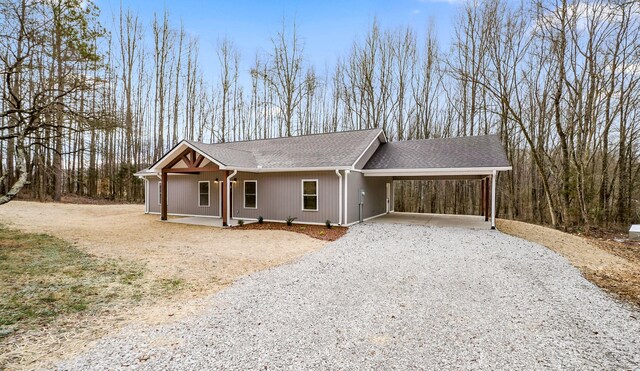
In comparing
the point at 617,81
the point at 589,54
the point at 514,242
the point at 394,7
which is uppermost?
the point at 394,7

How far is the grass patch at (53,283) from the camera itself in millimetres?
3514

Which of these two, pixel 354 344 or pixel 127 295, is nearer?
pixel 354 344

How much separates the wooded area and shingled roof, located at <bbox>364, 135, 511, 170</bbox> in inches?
72.5

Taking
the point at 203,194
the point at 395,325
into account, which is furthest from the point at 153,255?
the point at 203,194

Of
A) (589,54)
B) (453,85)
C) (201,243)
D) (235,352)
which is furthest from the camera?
(453,85)

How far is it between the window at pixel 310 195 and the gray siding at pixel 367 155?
1858mm

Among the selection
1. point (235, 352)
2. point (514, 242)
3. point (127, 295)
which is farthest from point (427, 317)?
point (514, 242)

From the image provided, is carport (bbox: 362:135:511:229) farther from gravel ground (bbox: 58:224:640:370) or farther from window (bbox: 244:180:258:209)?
gravel ground (bbox: 58:224:640:370)

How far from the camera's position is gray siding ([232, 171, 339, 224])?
11078mm

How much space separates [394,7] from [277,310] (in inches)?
734

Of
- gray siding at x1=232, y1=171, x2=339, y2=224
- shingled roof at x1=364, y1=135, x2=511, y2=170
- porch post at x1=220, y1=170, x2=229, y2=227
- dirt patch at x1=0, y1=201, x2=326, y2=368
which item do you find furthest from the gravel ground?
porch post at x1=220, y1=170, x2=229, y2=227

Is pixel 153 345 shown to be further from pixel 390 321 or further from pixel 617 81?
pixel 617 81

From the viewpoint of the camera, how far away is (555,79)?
1394 centimetres

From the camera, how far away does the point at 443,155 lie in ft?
38.9
